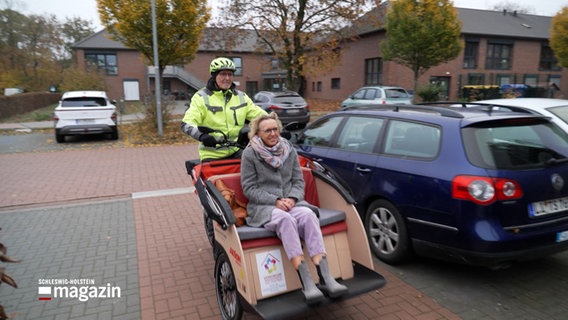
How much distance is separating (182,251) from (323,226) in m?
2.22

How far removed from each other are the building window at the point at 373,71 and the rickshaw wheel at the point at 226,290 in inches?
1075

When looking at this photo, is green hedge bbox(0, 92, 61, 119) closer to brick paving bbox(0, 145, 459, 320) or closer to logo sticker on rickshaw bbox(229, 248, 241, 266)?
brick paving bbox(0, 145, 459, 320)

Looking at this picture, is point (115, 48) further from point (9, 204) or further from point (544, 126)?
point (544, 126)

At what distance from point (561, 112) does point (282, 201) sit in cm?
536

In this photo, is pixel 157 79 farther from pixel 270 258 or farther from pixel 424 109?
pixel 270 258

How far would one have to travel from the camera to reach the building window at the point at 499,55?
30.5m

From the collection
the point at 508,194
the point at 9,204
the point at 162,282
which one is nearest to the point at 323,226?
the point at 508,194

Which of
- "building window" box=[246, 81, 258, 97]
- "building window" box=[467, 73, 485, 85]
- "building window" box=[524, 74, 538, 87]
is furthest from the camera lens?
"building window" box=[246, 81, 258, 97]

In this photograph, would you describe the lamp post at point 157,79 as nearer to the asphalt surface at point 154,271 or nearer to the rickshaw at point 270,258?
the asphalt surface at point 154,271

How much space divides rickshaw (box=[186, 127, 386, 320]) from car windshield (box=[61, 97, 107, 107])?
11117 mm

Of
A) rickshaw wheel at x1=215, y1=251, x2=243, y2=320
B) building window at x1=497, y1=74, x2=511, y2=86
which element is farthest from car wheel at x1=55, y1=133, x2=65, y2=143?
building window at x1=497, y1=74, x2=511, y2=86

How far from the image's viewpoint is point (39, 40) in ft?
126

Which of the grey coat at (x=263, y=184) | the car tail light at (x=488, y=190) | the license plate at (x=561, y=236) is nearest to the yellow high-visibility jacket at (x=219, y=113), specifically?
the grey coat at (x=263, y=184)

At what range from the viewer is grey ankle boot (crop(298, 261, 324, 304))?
2.71 meters
